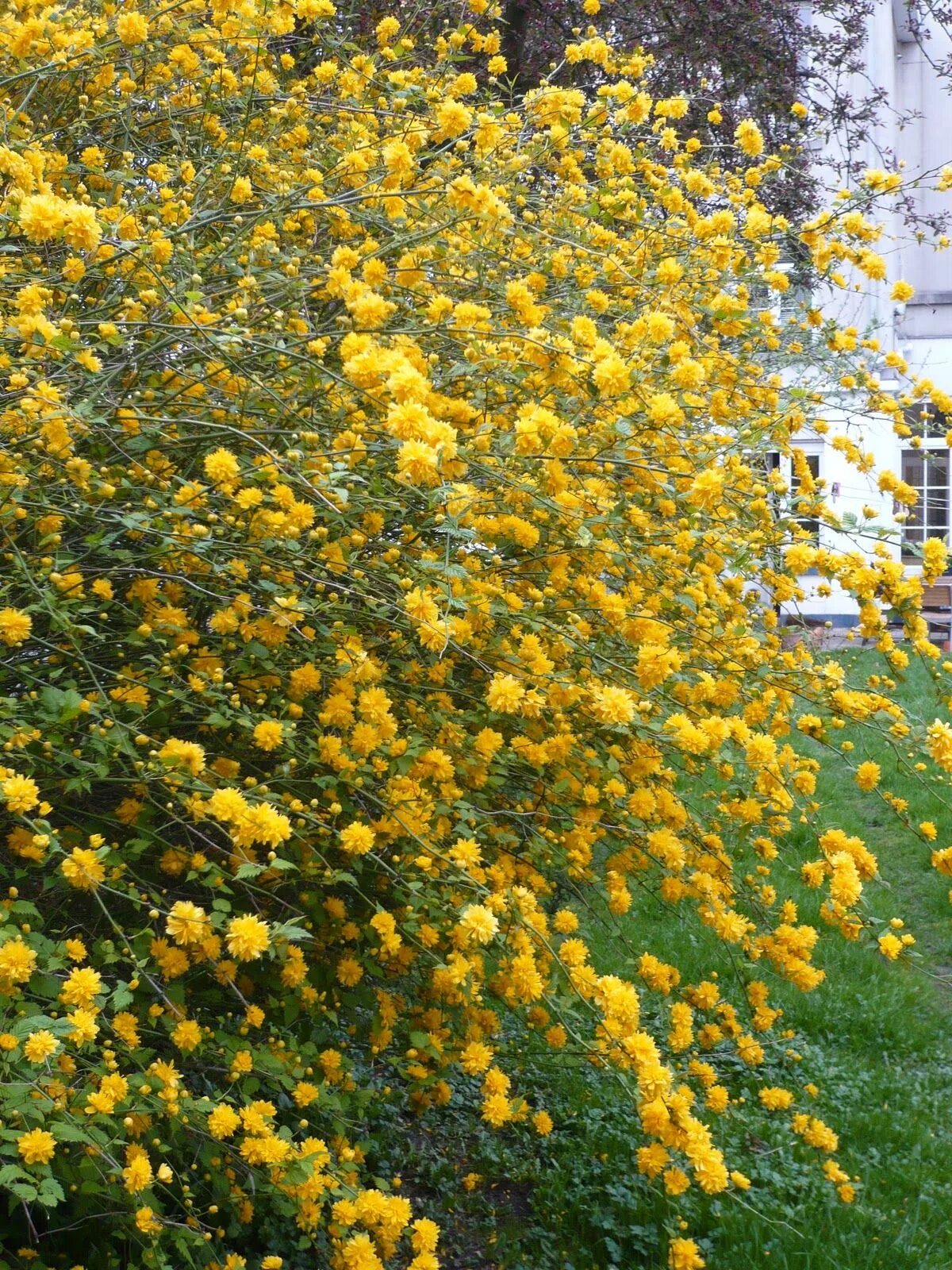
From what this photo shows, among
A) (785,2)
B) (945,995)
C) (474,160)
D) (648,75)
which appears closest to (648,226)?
(474,160)

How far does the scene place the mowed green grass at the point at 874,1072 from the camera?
3.18 metres

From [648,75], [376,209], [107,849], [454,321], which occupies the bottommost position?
[107,849]

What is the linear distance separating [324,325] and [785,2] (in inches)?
238

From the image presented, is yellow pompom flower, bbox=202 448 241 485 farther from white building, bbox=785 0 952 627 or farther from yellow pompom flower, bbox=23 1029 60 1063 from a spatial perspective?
white building, bbox=785 0 952 627

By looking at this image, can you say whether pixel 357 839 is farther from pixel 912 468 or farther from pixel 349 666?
pixel 912 468

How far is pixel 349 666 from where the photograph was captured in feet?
7.84

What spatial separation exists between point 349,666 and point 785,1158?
89.7 inches

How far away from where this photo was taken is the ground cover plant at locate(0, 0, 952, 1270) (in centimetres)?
220

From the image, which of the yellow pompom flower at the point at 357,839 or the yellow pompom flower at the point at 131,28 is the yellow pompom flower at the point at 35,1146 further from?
the yellow pompom flower at the point at 131,28

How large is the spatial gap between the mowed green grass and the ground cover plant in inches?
6.8

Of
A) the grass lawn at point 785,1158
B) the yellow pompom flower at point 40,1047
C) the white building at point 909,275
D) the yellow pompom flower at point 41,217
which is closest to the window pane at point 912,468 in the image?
the white building at point 909,275

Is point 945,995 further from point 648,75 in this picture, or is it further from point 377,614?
point 648,75

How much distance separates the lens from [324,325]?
310 centimetres

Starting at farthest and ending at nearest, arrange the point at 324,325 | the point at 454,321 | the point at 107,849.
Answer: the point at 324,325
the point at 454,321
the point at 107,849
